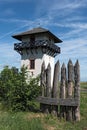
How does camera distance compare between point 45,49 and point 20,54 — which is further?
point 20,54

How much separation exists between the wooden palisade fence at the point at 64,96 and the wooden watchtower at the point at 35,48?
2315cm

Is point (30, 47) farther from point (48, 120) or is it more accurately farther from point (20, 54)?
point (48, 120)

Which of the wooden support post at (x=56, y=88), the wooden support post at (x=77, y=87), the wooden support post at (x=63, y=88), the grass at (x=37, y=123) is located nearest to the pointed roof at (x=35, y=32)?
the wooden support post at (x=56, y=88)

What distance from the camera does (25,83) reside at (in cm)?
1316

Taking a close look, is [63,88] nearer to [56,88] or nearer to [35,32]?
[56,88]

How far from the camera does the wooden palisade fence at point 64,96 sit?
11.4 m

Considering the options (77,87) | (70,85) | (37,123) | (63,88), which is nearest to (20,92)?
(63,88)

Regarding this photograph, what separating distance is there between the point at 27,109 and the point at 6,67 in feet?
10.9

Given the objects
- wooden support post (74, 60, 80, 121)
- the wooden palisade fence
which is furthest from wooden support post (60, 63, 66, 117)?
Answer: wooden support post (74, 60, 80, 121)

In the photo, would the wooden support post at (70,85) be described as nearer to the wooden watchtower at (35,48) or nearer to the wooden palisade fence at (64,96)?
the wooden palisade fence at (64,96)

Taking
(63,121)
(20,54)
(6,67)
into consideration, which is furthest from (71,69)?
(20,54)

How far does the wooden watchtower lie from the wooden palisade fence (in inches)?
911

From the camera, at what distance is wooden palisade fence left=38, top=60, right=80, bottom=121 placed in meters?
11.4

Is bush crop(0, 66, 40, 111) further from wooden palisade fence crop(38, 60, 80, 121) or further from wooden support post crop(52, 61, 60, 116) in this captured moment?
wooden support post crop(52, 61, 60, 116)
